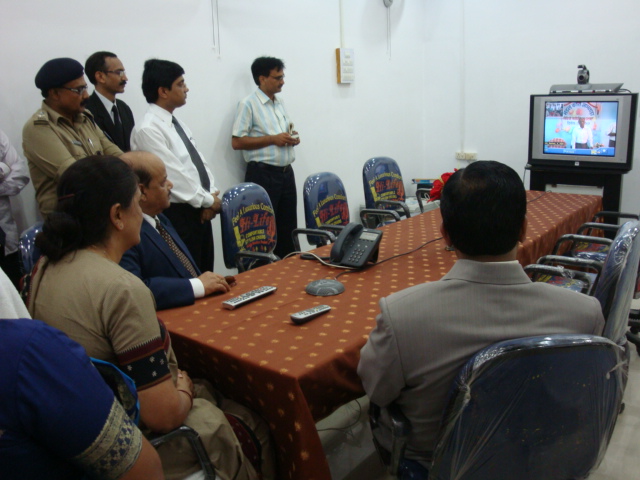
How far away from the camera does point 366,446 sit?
2.18 m

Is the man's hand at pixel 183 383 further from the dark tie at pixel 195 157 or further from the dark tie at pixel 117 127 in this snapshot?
the dark tie at pixel 117 127

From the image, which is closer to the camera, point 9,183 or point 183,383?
point 183,383

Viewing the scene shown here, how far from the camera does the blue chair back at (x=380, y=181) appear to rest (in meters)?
3.94

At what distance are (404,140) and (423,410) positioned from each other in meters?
4.93

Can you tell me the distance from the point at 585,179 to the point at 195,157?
316 centimetres

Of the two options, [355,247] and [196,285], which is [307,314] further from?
[355,247]

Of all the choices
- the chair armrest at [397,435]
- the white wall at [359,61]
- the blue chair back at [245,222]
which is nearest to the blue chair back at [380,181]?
the white wall at [359,61]

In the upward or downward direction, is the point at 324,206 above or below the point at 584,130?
below

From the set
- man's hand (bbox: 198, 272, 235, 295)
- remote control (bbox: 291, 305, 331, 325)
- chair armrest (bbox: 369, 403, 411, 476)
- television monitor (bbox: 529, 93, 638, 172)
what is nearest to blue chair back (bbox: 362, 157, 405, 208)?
television monitor (bbox: 529, 93, 638, 172)

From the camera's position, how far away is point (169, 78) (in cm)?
307

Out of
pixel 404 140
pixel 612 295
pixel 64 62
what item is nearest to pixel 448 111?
pixel 404 140

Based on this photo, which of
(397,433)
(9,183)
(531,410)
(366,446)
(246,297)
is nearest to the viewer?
(531,410)

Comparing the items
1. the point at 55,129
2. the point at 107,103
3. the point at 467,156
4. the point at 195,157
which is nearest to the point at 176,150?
the point at 195,157

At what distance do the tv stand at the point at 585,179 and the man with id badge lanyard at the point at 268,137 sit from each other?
84.3 inches
